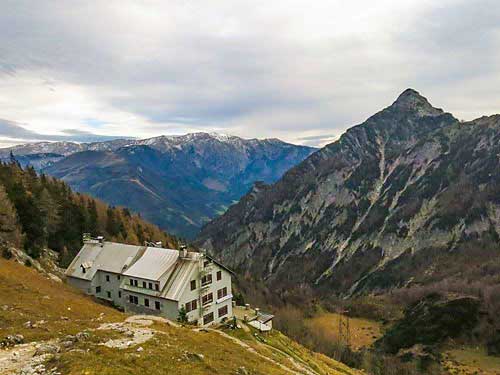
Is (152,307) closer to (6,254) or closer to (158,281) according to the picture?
(158,281)

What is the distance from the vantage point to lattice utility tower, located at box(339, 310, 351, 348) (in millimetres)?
143475

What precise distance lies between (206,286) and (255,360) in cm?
3048

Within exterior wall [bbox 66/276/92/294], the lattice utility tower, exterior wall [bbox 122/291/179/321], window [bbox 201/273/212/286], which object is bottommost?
the lattice utility tower

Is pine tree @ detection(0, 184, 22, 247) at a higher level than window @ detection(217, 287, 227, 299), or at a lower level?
higher

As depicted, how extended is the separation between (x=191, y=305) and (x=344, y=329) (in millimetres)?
117069

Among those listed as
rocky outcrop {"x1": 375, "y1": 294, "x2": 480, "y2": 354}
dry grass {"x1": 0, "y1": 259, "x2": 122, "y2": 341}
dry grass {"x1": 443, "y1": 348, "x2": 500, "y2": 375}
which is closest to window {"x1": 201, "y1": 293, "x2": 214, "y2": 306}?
dry grass {"x1": 0, "y1": 259, "x2": 122, "y2": 341}

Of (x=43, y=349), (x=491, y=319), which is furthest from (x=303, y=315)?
(x=43, y=349)

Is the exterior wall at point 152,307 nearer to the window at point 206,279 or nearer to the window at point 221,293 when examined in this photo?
the window at point 206,279

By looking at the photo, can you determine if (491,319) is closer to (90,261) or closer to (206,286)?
(206,286)

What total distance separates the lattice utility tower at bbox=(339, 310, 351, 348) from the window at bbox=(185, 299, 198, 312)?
3446 inches

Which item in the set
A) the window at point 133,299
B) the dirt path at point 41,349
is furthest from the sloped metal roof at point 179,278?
the dirt path at point 41,349

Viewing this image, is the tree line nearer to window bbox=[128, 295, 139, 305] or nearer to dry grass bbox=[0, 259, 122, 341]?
dry grass bbox=[0, 259, 122, 341]

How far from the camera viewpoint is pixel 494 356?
11744cm

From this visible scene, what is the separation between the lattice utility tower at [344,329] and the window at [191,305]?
8753 cm
